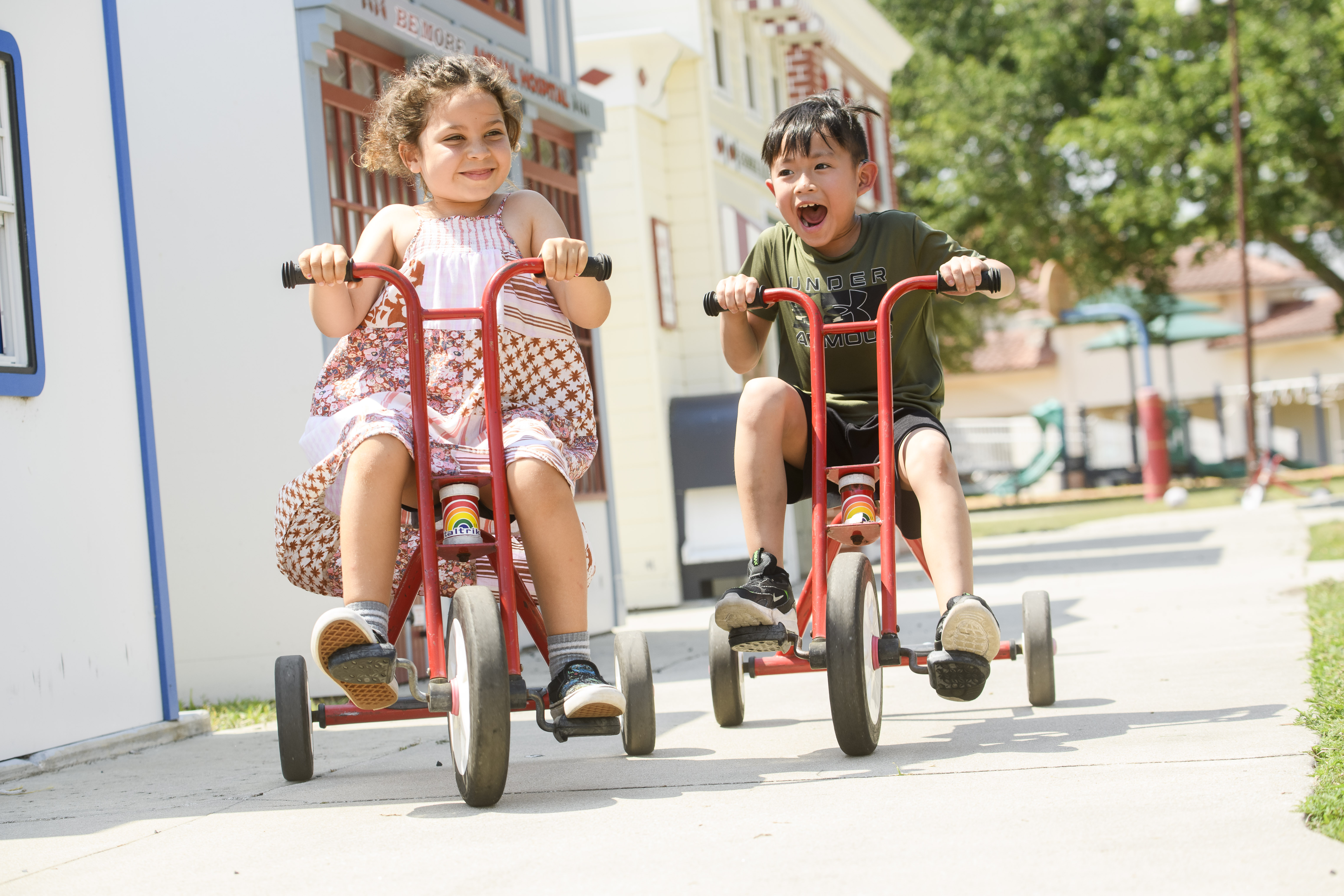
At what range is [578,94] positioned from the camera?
915 cm

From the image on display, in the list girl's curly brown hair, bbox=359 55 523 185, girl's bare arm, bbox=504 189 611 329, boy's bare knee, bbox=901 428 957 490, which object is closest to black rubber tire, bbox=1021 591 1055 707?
boy's bare knee, bbox=901 428 957 490

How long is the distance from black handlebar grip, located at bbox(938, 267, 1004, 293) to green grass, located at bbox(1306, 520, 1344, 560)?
609 centimetres

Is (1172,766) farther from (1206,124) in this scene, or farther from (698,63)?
(1206,124)

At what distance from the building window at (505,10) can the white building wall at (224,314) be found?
6.93 ft

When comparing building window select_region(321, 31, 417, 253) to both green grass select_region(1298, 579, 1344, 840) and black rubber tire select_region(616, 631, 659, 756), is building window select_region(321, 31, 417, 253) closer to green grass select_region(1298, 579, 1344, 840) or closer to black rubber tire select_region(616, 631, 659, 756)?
black rubber tire select_region(616, 631, 659, 756)

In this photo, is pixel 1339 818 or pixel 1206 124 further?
pixel 1206 124

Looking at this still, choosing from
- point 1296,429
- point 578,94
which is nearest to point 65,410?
point 578,94

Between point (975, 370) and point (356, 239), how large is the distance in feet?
139

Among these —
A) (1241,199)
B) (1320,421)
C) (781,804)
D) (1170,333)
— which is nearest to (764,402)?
(781,804)

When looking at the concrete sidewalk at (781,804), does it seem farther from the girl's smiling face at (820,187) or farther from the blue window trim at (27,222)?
the girl's smiling face at (820,187)

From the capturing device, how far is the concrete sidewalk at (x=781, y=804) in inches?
98.7

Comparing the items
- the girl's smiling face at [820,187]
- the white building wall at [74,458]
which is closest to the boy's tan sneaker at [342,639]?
the white building wall at [74,458]

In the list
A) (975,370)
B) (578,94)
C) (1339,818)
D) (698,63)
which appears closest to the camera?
(1339,818)

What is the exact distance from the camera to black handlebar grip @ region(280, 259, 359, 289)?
347cm
